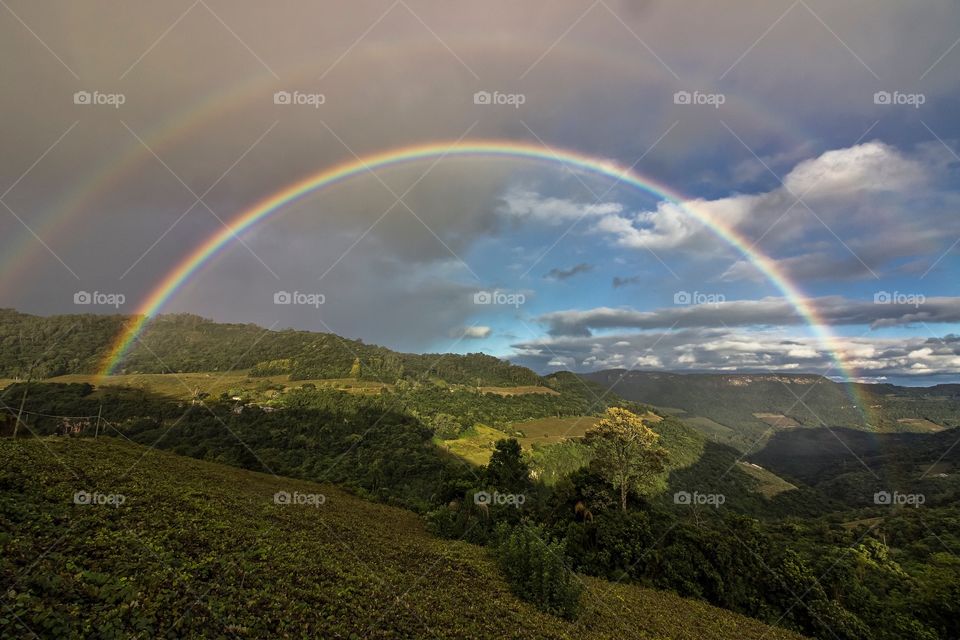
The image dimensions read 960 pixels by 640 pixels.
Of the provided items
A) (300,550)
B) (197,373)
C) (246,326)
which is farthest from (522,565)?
(246,326)

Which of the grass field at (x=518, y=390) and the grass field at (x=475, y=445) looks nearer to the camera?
the grass field at (x=475, y=445)

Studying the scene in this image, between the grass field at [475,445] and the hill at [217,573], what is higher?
the hill at [217,573]

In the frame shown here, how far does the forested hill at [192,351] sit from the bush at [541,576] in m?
126

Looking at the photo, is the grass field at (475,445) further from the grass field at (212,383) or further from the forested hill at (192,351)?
the forested hill at (192,351)

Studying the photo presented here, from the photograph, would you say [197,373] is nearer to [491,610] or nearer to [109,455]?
[109,455]

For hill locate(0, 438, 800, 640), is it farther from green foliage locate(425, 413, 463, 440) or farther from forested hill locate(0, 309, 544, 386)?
forested hill locate(0, 309, 544, 386)

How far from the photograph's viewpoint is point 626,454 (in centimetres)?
2955

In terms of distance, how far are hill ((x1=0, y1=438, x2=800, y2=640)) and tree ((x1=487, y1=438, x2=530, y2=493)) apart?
12.9 meters

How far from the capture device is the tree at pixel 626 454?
29000 millimetres

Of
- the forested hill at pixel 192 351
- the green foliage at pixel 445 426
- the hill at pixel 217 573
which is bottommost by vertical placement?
the green foliage at pixel 445 426

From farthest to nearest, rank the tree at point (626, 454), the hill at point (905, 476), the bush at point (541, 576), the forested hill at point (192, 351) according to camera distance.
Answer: the hill at point (905, 476) → the forested hill at point (192, 351) → the tree at point (626, 454) → the bush at point (541, 576)

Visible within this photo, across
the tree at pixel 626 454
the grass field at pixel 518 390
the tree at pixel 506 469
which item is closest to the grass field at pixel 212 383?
the grass field at pixel 518 390

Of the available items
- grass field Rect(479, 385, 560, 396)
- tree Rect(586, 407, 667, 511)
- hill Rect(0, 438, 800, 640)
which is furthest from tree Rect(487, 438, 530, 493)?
grass field Rect(479, 385, 560, 396)

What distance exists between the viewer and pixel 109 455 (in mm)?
16875
